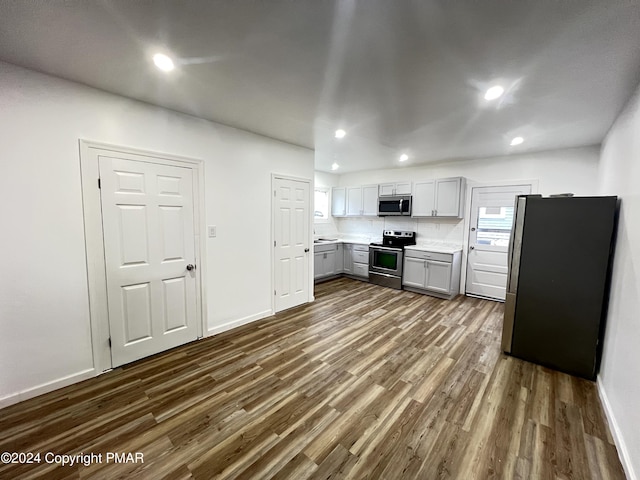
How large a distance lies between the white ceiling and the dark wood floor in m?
2.56

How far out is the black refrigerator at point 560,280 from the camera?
2.46 m

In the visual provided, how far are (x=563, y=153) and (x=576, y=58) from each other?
9.92 feet

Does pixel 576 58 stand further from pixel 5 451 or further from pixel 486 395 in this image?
pixel 5 451

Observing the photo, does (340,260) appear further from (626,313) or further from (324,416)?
(626,313)

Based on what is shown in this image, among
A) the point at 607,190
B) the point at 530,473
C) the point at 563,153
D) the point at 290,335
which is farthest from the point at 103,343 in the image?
A: the point at 563,153

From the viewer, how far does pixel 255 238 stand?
3586mm

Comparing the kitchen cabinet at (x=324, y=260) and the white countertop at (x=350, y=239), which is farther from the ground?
the white countertop at (x=350, y=239)

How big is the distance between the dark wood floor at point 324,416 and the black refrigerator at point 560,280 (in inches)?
8.6

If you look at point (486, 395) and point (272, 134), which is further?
point (272, 134)

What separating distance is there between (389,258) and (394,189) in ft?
4.86

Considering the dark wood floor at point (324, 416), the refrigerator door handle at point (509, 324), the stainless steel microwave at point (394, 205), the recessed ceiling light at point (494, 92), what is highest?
the recessed ceiling light at point (494, 92)

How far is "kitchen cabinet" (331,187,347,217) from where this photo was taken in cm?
645

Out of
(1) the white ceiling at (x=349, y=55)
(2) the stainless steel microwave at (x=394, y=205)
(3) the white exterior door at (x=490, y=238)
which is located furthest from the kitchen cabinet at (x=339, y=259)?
(1) the white ceiling at (x=349, y=55)

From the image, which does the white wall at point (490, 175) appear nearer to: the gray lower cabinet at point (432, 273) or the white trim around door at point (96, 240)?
the gray lower cabinet at point (432, 273)
